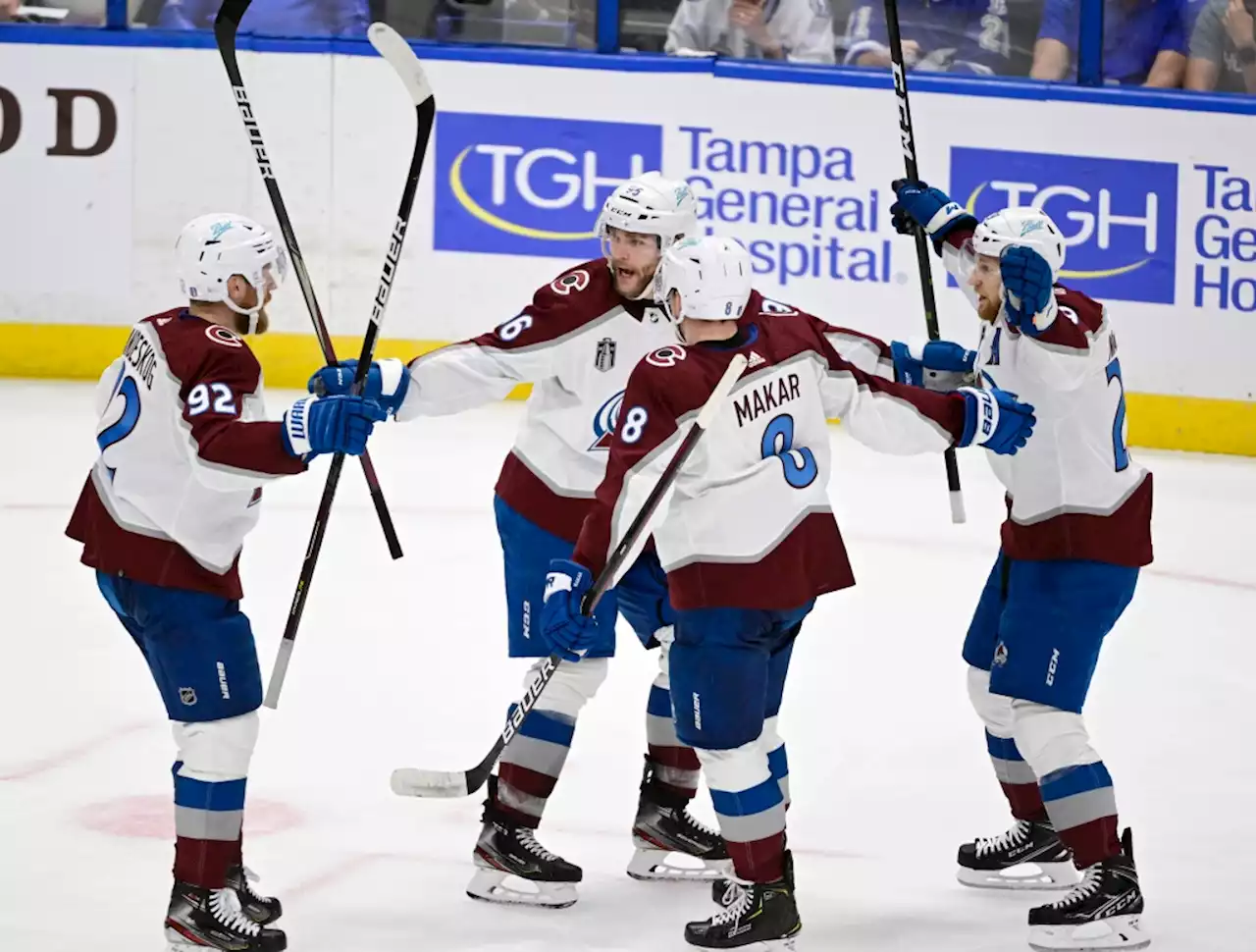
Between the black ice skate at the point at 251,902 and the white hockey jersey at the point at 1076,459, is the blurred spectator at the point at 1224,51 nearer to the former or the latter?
the white hockey jersey at the point at 1076,459

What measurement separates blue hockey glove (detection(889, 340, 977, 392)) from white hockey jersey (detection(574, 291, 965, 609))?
0.46m

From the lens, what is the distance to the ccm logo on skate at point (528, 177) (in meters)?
8.11

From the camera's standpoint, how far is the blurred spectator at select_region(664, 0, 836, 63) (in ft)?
26.8

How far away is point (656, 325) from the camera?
12.1 feet


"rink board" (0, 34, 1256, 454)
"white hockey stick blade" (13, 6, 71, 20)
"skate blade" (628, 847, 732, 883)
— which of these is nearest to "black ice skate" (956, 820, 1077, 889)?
"skate blade" (628, 847, 732, 883)

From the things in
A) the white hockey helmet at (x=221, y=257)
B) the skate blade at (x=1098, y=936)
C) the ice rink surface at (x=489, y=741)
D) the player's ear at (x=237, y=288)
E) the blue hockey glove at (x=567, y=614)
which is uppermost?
the white hockey helmet at (x=221, y=257)

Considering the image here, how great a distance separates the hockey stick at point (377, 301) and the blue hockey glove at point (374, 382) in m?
0.02

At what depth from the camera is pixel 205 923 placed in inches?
128

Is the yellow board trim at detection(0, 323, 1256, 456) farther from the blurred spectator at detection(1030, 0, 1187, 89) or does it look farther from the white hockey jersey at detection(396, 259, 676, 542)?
the white hockey jersey at detection(396, 259, 676, 542)

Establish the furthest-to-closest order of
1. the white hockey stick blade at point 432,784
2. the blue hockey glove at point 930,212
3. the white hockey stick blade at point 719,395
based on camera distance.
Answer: the blue hockey glove at point 930,212
the white hockey stick blade at point 432,784
the white hockey stick blade at point 719,395

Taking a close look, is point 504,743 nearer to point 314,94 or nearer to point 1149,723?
point 1149,723

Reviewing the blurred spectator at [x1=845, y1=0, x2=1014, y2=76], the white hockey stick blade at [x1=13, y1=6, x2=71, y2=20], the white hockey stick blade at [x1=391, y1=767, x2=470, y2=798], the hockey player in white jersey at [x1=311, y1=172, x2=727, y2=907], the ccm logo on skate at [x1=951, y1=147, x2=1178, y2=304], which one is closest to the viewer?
the white hockey stick blade at [x1=391, y1=767, x2=470, y2=798]

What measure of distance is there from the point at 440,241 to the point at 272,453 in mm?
5185

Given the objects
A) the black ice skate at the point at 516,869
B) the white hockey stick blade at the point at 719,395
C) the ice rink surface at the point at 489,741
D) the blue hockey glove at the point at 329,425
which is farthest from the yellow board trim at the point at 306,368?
the white hockey stick blade at the point at 719,395
